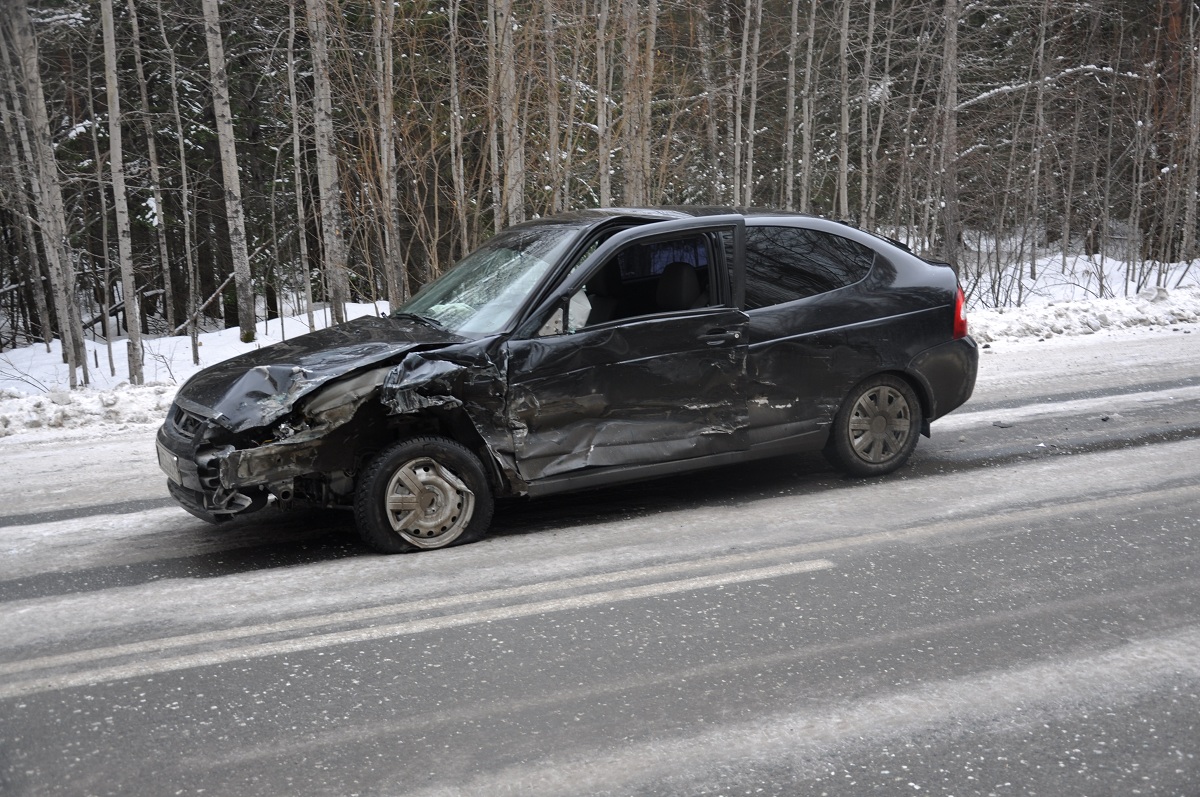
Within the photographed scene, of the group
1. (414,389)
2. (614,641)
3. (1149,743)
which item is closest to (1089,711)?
(1149,743)

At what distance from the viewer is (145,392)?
9570 mm

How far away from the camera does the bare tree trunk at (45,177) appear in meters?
18.6

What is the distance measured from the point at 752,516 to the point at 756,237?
5.55ft

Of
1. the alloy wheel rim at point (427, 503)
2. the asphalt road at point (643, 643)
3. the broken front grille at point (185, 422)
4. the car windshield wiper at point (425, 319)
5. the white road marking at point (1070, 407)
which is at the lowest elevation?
the asphalt road at point (643, 643)

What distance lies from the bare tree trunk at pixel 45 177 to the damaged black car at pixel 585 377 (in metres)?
15.3

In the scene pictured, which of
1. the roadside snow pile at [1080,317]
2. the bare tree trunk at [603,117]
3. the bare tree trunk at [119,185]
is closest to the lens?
the roadside snow pile at [1080,317]

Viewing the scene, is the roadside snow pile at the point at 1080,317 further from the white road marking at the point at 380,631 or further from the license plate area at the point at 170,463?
the license plate area at the point at 170,463

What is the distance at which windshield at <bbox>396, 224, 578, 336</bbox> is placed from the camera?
5.74 meters

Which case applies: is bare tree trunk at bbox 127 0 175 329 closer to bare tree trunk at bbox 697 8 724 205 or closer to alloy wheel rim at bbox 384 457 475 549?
bare tree trunk at bbox 697 8 724 205

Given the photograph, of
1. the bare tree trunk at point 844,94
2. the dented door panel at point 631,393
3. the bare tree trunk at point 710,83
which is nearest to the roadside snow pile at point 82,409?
the dented door panel at point 631,393

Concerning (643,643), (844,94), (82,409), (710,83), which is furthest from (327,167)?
(844,94)

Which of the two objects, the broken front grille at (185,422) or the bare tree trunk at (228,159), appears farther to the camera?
the bare tree trunk at (228,159)

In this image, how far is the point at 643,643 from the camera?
422 cm

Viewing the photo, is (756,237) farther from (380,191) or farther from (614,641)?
(380,191)
